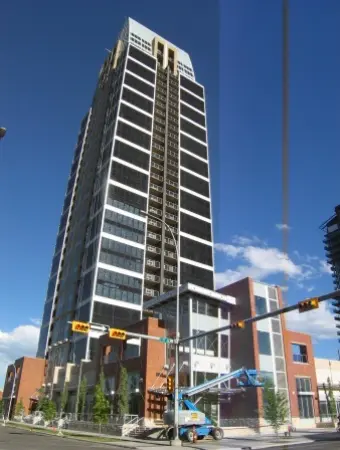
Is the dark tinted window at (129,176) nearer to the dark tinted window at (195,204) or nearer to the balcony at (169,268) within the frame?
the dark tinted window at (195,204)

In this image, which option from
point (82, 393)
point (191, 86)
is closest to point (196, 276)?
point (82, 393)

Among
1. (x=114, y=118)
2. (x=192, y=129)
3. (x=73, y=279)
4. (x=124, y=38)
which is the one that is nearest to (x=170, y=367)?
(x=73, y=279)

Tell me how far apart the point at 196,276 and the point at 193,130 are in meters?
44.8

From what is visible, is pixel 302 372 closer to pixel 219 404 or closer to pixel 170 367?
pixel 219 404

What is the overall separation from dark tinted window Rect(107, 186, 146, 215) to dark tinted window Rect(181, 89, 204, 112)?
42848 mm

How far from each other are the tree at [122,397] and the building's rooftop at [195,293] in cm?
1005

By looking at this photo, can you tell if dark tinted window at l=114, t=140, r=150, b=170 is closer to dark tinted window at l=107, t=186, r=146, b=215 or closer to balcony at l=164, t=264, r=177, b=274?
dark tinted window at l=107, t=186, r=146, b=215

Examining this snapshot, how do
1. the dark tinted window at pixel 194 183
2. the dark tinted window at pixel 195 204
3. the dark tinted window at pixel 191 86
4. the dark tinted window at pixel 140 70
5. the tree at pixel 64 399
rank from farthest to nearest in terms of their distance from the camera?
the dark tinted window at pixel 191 86 < the dark tinted window at pixel 140 70 < the dark tinted window at pixel 194 183 < the dark tinted window at pixel 195 204 < the tree at pixel 64 399

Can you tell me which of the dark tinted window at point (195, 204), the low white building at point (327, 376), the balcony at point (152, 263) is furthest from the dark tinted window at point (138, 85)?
the low white building at point (327, 376)

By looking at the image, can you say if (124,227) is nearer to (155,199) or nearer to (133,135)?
(155,199)

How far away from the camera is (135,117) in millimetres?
100312

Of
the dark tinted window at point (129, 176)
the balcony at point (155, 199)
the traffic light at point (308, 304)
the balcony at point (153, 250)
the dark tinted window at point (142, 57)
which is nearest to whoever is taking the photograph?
the traffic light at point (308, 304)

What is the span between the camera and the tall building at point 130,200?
78125 mm

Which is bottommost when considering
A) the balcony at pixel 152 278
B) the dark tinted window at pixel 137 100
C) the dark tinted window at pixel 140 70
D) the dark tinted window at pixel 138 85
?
the balcony at pixel 152 278
